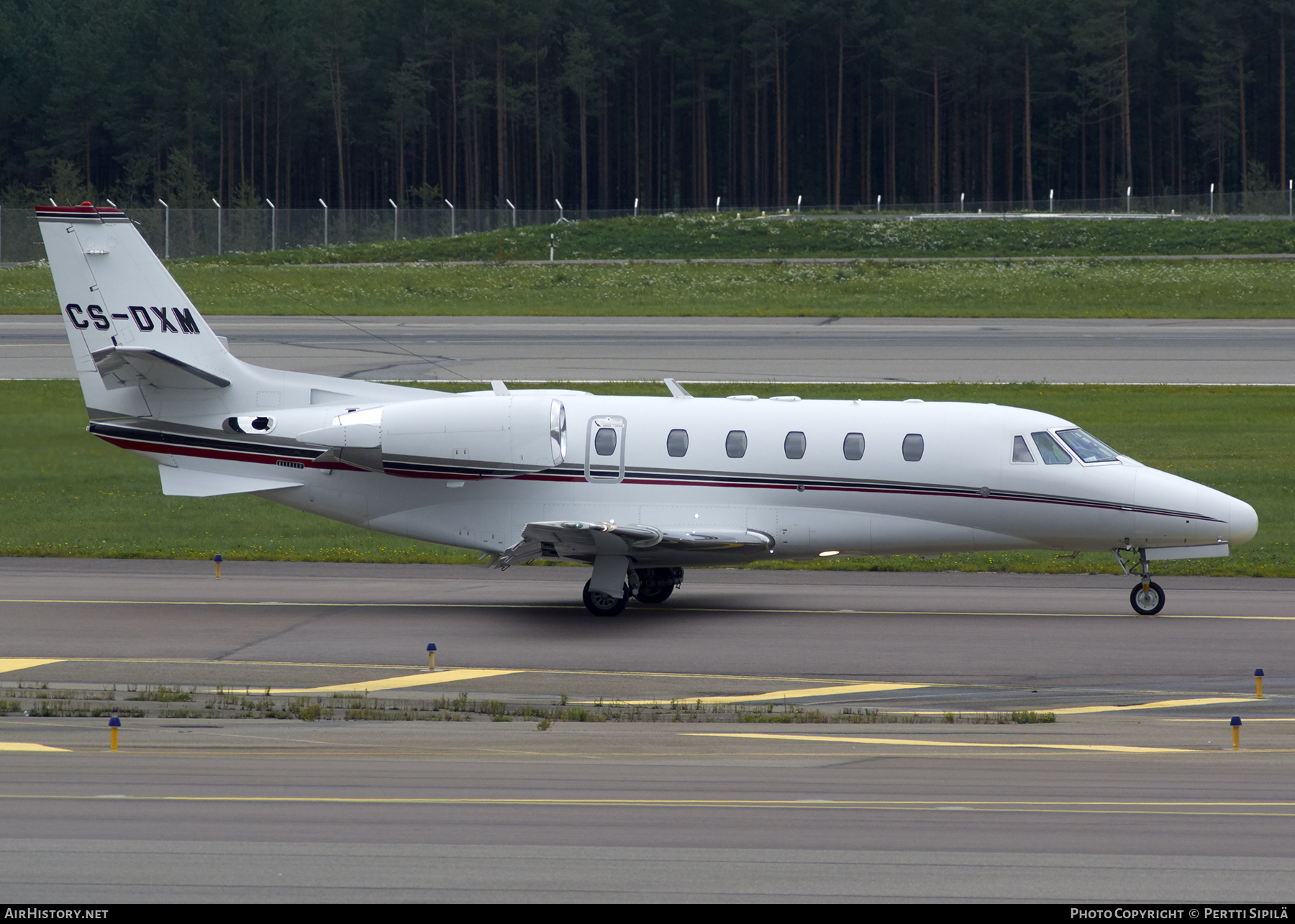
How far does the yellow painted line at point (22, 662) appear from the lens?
16.6 metres

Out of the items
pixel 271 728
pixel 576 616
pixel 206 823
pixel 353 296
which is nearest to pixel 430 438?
pixel 576 616

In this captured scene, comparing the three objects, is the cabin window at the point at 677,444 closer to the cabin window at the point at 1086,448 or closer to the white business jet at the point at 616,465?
the white business jet at the point at 616,465

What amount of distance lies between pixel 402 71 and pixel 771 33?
29041mm

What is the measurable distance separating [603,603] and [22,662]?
739 cm

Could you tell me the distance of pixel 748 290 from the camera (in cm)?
5825

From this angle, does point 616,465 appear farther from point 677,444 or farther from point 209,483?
point 209,483

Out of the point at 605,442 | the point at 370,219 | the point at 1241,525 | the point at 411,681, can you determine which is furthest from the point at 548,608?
the point at 370,219

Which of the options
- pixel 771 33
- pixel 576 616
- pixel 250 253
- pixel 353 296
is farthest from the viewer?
pixel 771 33

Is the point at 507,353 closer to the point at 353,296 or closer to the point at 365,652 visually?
the point at 353,296

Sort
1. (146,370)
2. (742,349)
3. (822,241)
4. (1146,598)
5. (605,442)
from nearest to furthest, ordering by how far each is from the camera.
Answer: (1146,598)
(605,442)
(146,370)
(742,349)
(822,241)

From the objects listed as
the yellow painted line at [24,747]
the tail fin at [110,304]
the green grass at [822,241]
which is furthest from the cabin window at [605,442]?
the green grass at [822,241]

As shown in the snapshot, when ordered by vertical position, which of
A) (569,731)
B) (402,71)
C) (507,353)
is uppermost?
(402,71)

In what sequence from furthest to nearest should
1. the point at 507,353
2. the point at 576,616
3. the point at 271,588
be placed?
1. the point at 507,353
2. the point at 271,588
3. the point at 576,616

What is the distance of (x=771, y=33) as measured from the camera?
108188mm
